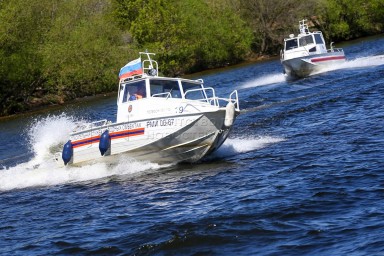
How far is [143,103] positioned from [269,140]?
5.25 m

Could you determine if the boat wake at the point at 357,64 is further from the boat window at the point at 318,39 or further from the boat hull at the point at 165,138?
the boat hull at the point at 165,138

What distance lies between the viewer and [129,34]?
75.7 m

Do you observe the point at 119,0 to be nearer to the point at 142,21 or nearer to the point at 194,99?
the point at 142,21

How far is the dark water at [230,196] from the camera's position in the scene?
513 inches

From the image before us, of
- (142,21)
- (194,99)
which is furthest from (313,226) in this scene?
(142,21)

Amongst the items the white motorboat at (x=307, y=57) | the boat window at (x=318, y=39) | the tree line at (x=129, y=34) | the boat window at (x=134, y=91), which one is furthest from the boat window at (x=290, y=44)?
the boat window at (x=134, y=91)

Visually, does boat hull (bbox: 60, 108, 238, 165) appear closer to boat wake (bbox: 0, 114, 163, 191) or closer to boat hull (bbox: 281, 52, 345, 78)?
boat wake (bbox: 0, 114, 163, 191)

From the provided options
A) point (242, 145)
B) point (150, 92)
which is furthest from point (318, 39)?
point (150, 92)

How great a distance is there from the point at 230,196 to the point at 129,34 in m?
61.0

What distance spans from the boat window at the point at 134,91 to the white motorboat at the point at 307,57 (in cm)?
2605

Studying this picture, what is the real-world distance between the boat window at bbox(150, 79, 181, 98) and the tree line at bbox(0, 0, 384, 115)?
34835 millimetres

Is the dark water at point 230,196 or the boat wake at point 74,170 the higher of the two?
the boat wake at point 74,170

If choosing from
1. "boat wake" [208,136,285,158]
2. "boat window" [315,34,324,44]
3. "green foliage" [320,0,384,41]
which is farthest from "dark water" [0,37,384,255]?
"green foliage" [320,0,384,41]

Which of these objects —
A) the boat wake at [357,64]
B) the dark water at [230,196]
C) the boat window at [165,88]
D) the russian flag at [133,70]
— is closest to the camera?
the dark water at [230,196]
